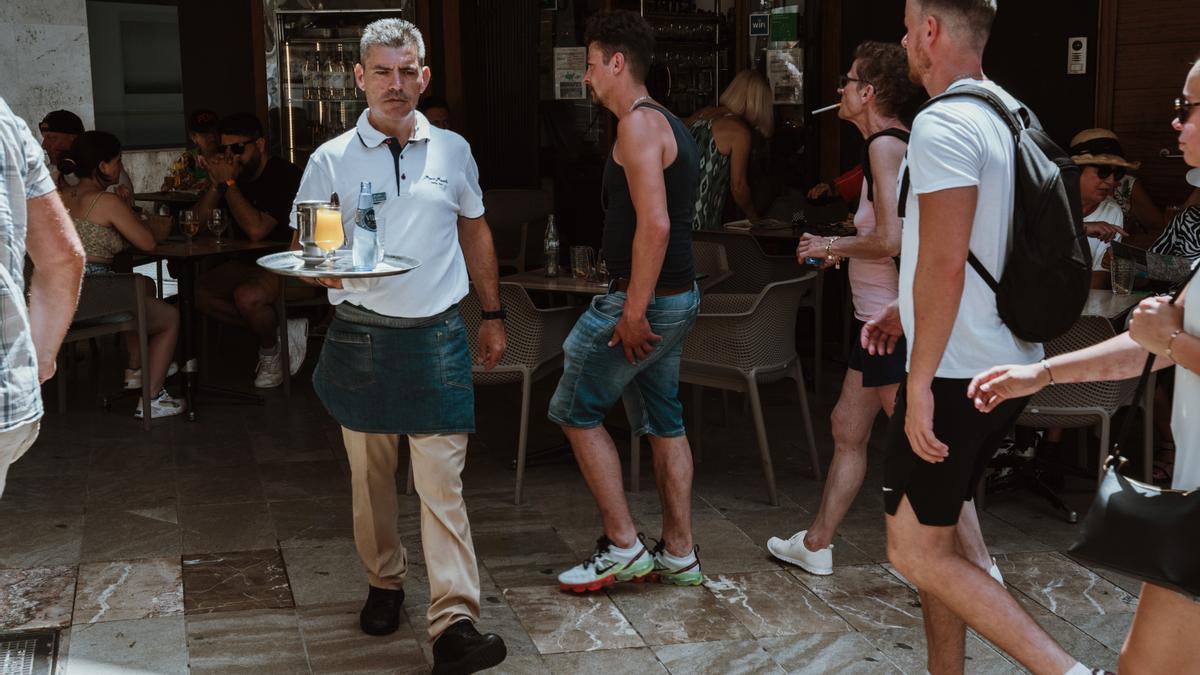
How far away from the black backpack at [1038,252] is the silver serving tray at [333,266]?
4.34ft

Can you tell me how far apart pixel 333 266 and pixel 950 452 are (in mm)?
1530

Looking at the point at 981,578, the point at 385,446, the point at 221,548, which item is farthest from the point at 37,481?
the point at 981,578

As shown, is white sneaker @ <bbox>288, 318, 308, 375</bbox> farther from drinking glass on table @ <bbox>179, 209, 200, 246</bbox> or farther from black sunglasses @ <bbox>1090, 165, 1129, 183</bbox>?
black sunglasses @ <bbox>1090, 165, 1129, 183</bbox>

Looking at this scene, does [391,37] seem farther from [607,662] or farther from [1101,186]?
[1101,186]

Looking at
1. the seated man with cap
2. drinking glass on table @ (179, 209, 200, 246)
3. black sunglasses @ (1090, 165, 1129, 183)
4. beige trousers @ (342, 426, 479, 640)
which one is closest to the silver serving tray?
beige trousers @ (342, 426, 479, 640)

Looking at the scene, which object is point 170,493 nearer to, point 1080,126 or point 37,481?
point 37,481

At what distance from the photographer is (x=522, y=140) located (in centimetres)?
970

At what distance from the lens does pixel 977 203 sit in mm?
2811

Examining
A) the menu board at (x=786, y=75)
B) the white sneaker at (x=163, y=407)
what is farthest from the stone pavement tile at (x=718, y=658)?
the menu board at (x=786, y=75)

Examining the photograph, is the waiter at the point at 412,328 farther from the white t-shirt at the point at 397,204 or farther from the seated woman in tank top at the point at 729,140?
the seated woman in tank top at the point at 729,140

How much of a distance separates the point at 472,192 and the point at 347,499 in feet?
6.26

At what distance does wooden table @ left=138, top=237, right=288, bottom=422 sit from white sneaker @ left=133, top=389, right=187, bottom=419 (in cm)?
6

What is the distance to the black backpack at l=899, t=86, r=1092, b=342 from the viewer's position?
9.22ft

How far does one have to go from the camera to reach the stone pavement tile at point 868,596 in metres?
4.03
